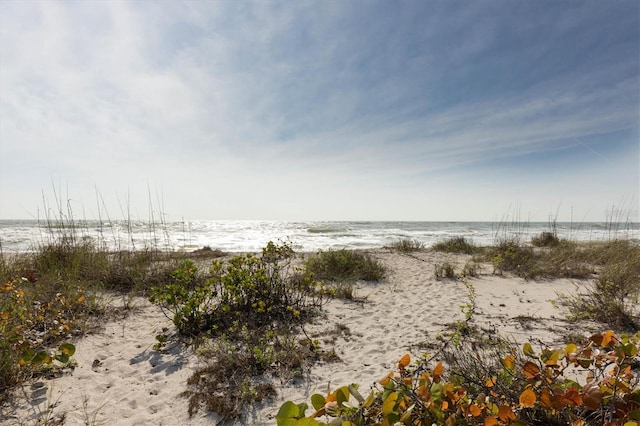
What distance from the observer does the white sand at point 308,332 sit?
2867mm

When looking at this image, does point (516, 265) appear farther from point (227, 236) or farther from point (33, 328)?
point (227, 236)

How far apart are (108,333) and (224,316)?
165 cm

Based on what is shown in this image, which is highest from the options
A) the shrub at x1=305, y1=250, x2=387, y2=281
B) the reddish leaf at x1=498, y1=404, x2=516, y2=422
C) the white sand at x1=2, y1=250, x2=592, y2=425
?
Answer: the reddish leaf at x1=498, y1=404, x2=516, y2=422

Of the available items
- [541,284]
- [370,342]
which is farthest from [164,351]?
[541,284]

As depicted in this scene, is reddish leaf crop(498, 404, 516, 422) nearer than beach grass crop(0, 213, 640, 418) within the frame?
Yes

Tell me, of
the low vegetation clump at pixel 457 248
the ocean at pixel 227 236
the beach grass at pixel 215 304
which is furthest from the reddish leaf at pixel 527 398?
the low vegetation clump at pixel 457 248

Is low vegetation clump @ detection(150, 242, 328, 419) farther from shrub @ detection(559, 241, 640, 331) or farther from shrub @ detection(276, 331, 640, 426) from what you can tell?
shrub @ detection(559, 241, 640, 331)

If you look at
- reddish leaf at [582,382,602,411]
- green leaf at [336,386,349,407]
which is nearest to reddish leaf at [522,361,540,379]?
reddish leaf at [582,382,602,411]

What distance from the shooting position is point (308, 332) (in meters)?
4.64

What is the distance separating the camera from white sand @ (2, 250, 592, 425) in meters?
2.87

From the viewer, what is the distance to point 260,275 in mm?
5012

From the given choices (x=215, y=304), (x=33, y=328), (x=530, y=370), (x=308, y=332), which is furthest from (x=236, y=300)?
(x=530, y=370)

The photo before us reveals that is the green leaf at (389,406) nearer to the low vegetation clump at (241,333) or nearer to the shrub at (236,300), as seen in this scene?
the low vegetation clump at (241,333)

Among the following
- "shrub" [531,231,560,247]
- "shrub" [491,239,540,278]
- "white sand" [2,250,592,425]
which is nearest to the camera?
"white sand" [2,250,592,425]
